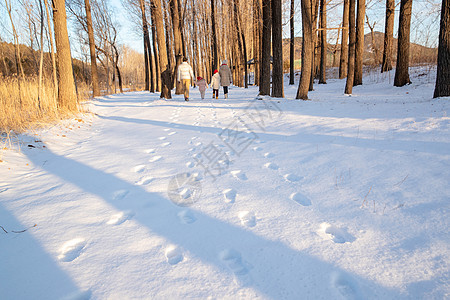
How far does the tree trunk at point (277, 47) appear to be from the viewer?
7664 mm

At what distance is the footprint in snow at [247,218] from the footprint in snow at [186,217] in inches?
15.1

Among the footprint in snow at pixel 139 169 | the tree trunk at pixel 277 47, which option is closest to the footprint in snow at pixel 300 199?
the footprint in snow at pixel 139 169

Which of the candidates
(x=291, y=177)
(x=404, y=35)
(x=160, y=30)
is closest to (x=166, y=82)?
(x=160, y=30)

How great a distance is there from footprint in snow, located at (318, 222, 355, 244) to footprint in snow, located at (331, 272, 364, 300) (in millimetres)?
299

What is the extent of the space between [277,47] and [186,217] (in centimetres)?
787

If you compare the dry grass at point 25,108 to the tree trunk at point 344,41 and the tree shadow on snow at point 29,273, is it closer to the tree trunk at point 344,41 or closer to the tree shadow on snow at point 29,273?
the tree shadow on snow at point 29,273

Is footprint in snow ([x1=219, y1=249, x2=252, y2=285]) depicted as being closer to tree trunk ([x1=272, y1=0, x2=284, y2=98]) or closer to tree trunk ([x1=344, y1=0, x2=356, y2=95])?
tree trunk ([x1=272, y1=0, x2=284, y2=98])

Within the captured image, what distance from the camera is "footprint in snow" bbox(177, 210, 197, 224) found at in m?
1.78

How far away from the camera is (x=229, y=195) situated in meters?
2.18

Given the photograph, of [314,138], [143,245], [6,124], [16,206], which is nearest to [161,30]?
[6,124]

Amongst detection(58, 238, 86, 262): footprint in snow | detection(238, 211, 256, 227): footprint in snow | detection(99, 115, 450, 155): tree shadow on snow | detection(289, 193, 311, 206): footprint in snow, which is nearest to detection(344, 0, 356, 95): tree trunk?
detection(99, 115, 450, 155): tree shadow on snow

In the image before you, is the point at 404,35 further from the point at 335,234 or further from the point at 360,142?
the point at 335,234

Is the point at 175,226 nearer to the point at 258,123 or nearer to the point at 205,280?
the point at 205,280

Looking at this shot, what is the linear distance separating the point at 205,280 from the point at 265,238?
1.70ft
